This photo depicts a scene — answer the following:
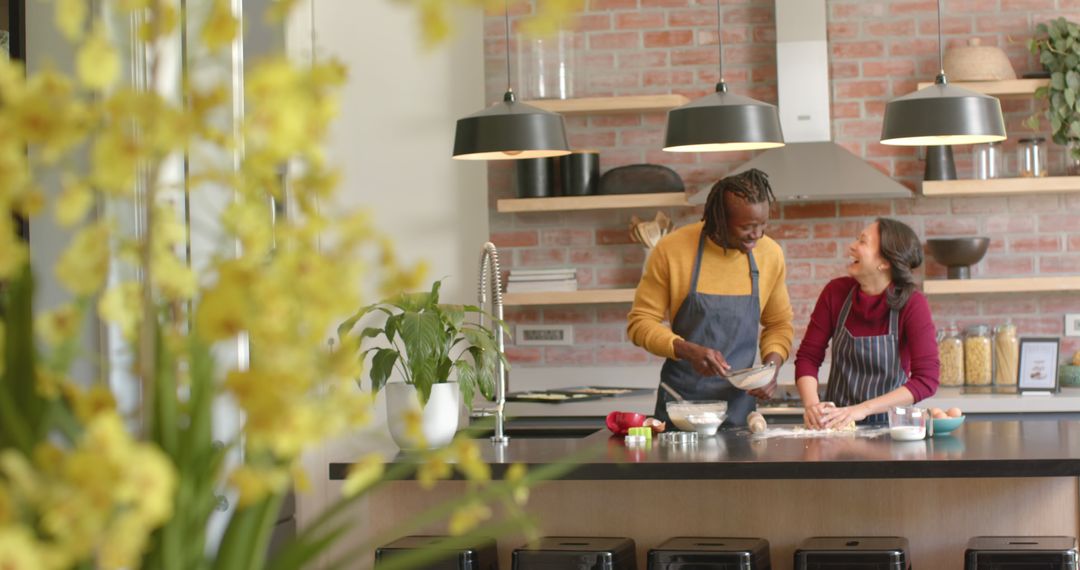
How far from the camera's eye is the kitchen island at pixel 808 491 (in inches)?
125

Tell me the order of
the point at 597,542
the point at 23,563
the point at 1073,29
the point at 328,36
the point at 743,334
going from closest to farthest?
the point at 23,563 < the point at 597,542 < the point at 743,334 < the point at 1073,29 < the point at 328,36

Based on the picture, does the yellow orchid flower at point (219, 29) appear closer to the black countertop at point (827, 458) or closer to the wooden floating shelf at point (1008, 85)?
the black countertop at point (827, 458)

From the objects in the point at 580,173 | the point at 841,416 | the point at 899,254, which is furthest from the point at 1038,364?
the point at 580,173

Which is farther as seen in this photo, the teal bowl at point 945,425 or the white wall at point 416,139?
the white wall at point 416,139

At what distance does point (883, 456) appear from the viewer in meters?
3.24

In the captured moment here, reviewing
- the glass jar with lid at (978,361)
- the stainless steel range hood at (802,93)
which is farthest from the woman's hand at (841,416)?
the stainless steel range hood at (802,93)

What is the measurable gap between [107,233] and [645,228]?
17.2 feet

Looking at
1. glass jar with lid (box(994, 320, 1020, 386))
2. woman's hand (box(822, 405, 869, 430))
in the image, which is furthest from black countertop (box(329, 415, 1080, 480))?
glass jar with lid (box(994, 320, 1020, 386))

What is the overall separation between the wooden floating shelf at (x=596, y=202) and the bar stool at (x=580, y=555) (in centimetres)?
252

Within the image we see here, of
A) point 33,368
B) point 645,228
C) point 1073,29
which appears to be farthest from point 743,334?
point 33,368

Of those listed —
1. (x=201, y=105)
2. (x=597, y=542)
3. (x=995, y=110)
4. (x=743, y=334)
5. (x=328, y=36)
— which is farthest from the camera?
(x=328, y=36)

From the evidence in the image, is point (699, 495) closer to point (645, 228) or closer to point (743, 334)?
point (743, 334)

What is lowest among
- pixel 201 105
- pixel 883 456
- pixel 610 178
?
pixel 883 456

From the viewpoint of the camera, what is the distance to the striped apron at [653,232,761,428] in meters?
4.36
